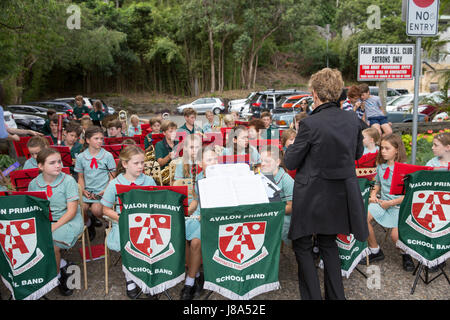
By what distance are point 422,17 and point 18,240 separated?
16.2ft

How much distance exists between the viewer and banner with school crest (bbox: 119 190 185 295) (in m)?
2.97

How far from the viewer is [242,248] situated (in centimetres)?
287

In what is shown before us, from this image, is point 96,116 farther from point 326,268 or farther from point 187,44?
point 187,44

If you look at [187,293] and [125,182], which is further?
[125,182]

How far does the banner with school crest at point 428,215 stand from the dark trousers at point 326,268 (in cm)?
91

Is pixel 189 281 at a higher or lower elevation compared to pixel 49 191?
lower

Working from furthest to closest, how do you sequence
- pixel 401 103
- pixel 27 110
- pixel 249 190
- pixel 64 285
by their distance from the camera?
pixel 27 110 → pixel 401 103 → pixel 64 285 → pixel 249 190

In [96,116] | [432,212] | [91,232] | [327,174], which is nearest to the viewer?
[327,174]

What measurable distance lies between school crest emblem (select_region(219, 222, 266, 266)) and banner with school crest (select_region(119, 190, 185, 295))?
1.35 feet

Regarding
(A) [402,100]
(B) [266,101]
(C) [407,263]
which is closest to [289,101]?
(B) [266,101]

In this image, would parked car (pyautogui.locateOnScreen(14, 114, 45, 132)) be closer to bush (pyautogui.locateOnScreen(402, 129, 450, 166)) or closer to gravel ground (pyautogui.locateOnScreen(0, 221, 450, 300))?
gravel ground (pyautogui.locateOnScreen(0, 221, 450, 300))

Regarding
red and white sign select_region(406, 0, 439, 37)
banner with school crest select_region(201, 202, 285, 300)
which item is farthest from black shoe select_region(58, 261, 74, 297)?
red and white sign select_region(406, 0, 439, 37)

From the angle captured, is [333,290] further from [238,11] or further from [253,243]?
[238,11]

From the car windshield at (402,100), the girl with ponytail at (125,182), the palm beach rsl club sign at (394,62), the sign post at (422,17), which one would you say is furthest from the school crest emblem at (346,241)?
the car windshield at (402,100)
